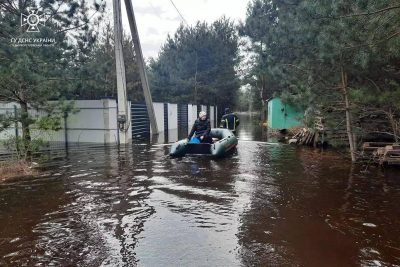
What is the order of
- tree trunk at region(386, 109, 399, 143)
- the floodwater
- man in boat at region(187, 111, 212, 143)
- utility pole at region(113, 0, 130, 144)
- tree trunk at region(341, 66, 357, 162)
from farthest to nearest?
utility pole at region(113, 0, 130, 144)
man in boat at region(187, 111, 212, 143)
tree trunk at region(341, 66, 357, 162)
tree trunk at region(386, 109, 399, 143)
the floodwater

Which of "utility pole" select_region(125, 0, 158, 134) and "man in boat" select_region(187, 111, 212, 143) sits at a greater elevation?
"utility pole" select_region(125, 0, 158, 134)

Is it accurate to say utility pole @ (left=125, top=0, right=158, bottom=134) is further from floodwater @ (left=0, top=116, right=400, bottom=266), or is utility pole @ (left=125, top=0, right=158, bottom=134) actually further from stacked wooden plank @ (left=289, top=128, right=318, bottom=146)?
floodwater @ (left=0, top=116, right=400, bottom=266)

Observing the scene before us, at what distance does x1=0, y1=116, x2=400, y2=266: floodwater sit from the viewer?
3.60m

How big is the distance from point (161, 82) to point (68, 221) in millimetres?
26665

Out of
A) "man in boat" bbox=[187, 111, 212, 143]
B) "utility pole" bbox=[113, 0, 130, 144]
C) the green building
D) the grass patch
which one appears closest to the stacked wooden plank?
"man in boat" bbox=[187, 111, 212, 143]

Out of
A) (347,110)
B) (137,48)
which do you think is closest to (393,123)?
(347,110)

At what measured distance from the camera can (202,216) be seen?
487 centimetres

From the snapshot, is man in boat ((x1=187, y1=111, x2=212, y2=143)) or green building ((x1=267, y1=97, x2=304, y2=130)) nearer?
man in boat ((x1=187, y1=111, x2=212, y2=143))

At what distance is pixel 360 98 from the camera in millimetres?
7199

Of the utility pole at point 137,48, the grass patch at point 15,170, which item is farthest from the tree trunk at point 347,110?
the utility pole at point 137,48

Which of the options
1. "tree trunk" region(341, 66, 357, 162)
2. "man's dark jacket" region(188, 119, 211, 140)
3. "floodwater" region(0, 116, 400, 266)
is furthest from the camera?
"man's dark jacket" region(188, 119, 211, 140)

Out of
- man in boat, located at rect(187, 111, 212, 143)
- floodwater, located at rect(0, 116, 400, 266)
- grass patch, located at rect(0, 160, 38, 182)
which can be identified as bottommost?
floodwater, located at rect(0, 116, 400, 266)

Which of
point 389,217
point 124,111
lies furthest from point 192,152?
point 389,217

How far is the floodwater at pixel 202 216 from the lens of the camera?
3600mm
